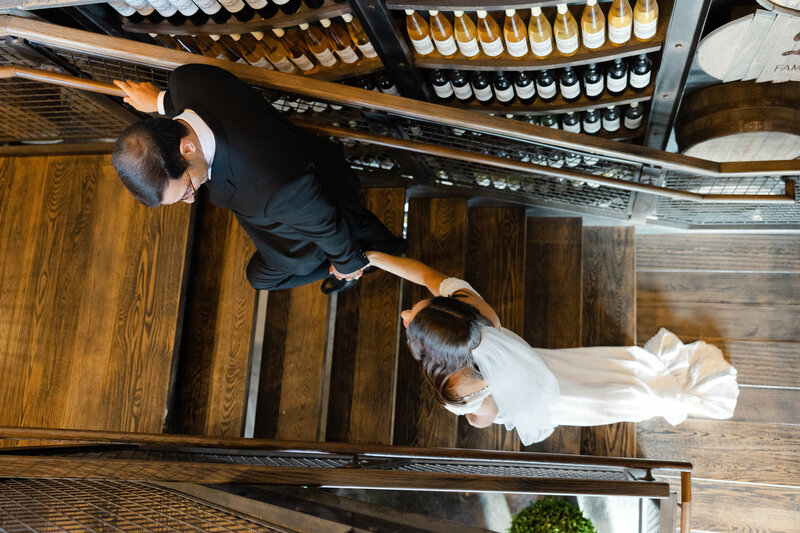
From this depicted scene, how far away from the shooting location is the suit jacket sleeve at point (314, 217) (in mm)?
1884

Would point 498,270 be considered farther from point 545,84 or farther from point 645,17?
point 645,17

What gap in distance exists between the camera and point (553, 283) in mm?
3516

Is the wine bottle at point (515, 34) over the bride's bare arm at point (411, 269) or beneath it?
over

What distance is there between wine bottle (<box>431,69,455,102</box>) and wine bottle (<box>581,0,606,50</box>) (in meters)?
0.66

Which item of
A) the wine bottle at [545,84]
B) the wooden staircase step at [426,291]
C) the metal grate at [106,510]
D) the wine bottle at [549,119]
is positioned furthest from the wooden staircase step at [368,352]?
the metal grate at [106,510]

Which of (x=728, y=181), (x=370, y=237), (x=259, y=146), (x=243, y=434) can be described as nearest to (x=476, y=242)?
(x=370, y=237)

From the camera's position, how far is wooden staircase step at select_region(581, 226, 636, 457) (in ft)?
11.1

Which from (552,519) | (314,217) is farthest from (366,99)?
(552,519)

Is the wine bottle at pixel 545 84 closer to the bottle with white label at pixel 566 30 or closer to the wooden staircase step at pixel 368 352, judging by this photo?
the bottle with white label at pixel 566 30

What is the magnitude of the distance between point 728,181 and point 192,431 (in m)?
3.09

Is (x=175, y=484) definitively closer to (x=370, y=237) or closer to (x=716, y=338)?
(x=370, y=237)

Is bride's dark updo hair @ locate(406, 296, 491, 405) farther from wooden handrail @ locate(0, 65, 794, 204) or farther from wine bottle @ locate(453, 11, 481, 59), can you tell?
wine bottle @ locate(453, 11, 481, 59)

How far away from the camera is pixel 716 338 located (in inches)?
138

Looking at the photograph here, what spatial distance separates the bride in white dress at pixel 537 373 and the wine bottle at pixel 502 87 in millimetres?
965
